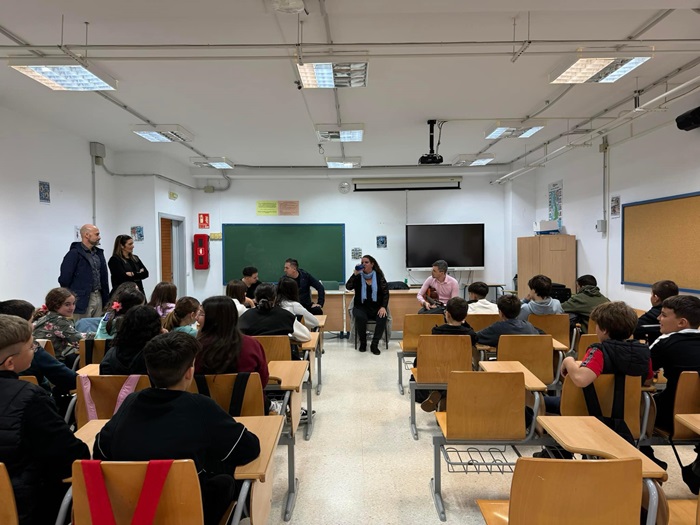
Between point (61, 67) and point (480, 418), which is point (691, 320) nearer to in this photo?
point (480, 418)

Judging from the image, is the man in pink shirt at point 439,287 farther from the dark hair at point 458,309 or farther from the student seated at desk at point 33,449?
the student seated at desk at point 33,449

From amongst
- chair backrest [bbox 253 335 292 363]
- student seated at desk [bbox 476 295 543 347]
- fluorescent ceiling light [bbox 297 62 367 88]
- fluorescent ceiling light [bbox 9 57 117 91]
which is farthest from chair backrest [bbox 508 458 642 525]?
fluorescent ceiling light [bbox 9 57 117 91]

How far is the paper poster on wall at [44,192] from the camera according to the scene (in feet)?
16.5

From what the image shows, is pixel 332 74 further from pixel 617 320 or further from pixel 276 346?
pixel 617 320

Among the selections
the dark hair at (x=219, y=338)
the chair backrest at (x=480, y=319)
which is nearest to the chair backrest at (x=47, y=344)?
the dark hair at (x=219, y=338)

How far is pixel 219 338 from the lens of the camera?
229 centimetres

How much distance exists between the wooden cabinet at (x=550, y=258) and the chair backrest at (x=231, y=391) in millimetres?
6158

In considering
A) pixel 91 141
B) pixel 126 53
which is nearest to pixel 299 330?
pixel 126 53

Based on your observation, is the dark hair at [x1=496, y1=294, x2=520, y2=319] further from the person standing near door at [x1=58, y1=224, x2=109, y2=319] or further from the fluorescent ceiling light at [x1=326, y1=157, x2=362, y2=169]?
the person standing near door at [x1=58, y1=224, x2=109, y2=319]

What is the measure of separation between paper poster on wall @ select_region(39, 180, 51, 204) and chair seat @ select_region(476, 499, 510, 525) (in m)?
5.75

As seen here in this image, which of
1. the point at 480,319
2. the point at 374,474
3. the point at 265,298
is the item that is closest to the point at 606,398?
the point at 374,474

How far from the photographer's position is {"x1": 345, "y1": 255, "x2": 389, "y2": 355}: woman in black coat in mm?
6078

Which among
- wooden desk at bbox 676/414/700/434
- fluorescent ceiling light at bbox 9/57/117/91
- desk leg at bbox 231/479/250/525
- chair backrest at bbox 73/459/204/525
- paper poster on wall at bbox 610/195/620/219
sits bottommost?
desk leg at bbox 231/479/250/525

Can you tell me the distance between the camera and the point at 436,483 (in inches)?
94.5
